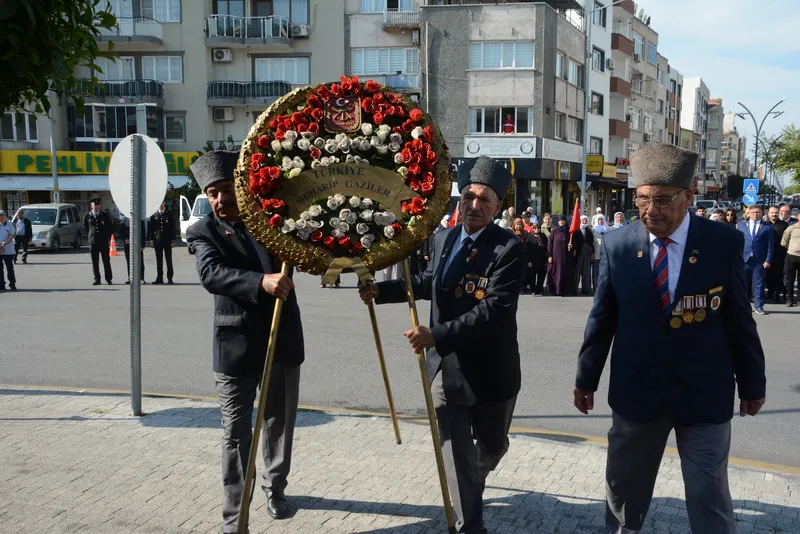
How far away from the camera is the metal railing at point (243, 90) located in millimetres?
38656

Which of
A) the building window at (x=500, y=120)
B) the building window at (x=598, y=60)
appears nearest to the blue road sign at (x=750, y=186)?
the building window at (x=500, y=120)

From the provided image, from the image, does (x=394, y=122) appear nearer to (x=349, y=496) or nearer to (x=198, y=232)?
(x=198, y=232)

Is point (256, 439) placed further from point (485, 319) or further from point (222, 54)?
point (222, 54)

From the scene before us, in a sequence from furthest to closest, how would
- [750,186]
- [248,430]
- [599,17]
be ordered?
[599,17] → [750,186] → [248,430]

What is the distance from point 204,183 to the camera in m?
4.21

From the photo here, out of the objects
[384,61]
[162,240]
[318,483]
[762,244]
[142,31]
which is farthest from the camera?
[384,61]

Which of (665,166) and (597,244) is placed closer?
(665,166)

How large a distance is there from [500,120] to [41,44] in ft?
115

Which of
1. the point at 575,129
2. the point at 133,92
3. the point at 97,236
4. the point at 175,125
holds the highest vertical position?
the point at 133,92

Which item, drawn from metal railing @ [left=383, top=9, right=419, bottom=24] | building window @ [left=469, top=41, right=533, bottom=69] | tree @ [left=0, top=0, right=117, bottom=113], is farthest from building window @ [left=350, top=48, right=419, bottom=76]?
tree @ [left=0, top=0, right=117, bottom=113]

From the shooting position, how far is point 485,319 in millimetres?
3850

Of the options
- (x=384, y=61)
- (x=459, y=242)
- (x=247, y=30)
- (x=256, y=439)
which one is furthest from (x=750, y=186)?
(x=256, y=439)

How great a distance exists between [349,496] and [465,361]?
1255 millimetres

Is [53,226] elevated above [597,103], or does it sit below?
below
